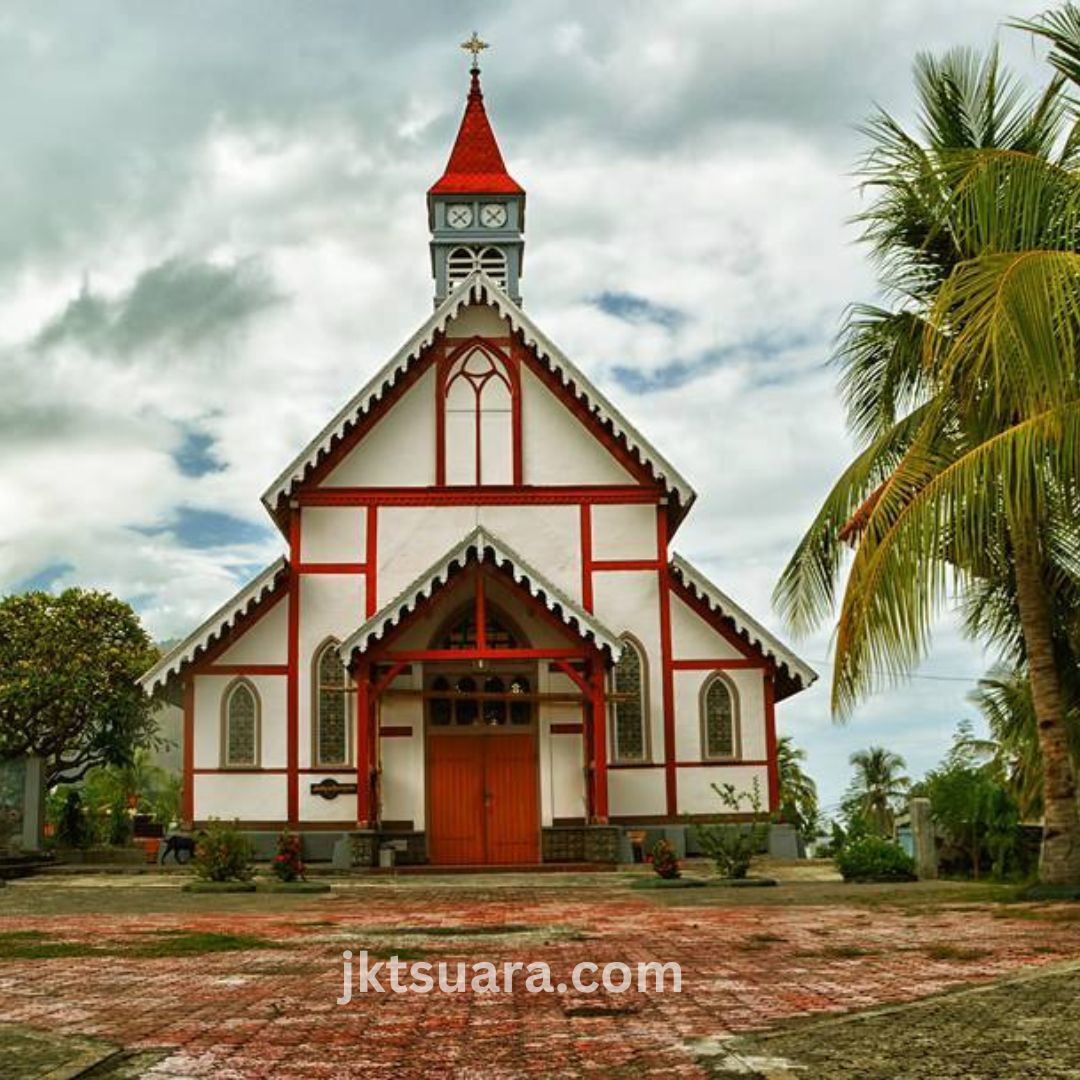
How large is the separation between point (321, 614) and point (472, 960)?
56.2ft

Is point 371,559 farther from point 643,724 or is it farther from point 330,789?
point 643,724

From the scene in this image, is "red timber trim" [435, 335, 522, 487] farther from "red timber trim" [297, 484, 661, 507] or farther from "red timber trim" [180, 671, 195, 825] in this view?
Result: "red timber trim" [180, 671, 195, 825]

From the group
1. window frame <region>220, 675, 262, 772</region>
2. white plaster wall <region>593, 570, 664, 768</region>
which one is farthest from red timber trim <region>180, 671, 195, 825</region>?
white plaster wall <region>593, 570, 664, 768</region>

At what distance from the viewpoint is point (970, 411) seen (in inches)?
528

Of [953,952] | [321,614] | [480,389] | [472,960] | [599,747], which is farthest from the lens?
[480,389]

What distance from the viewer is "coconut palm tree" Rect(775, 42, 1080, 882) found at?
1010 cm

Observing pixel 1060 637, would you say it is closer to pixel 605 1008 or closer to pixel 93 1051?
pixel 605 1008

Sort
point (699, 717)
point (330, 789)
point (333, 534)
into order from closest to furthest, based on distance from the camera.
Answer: point (330, 789) → point (699, 717) → point (333, 534)

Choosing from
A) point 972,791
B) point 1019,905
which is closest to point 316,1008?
point 1019,905

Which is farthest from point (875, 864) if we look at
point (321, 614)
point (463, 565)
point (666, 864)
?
point (321, 614)

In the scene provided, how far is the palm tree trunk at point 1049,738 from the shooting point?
14914 mm

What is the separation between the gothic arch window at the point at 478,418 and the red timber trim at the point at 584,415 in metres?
0.46

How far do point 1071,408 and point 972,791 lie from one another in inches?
577

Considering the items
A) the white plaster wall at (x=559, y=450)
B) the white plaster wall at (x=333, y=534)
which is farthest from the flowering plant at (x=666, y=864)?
the white plaster wall at (x=333, y=534)
